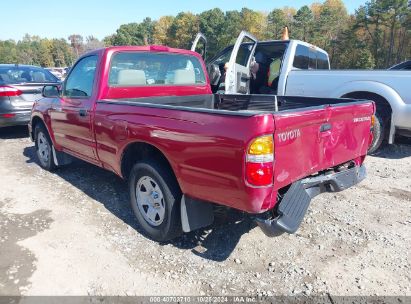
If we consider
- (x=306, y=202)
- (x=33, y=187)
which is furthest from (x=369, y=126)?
(x=33, y=187)

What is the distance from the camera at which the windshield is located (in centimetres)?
762

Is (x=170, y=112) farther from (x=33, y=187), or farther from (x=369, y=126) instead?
(x=33, y=187)

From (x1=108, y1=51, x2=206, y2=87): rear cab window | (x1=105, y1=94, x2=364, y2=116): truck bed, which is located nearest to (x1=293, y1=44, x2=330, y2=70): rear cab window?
(x1=105, y1=94, x2=364, y2=116): truck bed

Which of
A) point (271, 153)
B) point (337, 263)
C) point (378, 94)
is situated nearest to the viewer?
point (271, 153)

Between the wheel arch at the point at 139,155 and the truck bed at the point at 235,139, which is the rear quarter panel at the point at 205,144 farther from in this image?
the wheel arch at the point at 139,155

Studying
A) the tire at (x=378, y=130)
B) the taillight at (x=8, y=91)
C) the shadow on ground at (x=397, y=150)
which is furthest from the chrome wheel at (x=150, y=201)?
the taillight at (x=8, y=91)

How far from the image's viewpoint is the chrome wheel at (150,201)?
3133 mm

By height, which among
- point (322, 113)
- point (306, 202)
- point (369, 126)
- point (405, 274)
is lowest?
point (405, 274)

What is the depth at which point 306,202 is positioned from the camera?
2.65 meters

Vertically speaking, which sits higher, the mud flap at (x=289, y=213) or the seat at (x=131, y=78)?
the seat at (x=131, y=78)

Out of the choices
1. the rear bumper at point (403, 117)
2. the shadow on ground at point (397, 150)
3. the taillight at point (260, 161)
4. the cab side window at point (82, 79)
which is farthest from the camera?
the shadow on ground at point (397, 150)

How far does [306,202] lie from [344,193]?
1910 mm

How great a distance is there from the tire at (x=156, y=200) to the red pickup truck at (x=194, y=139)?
0.01 m

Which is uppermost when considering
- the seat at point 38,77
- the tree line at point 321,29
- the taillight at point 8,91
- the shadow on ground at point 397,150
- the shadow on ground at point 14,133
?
the tree line at point 321,29
